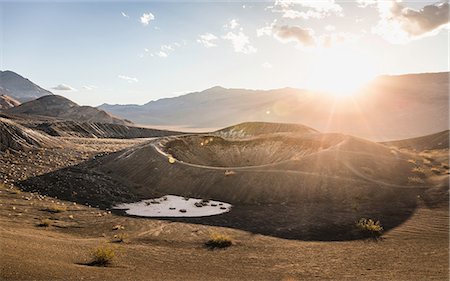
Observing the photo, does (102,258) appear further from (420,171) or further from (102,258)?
(420,171)

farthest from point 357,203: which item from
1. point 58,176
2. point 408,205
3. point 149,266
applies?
point 58,176

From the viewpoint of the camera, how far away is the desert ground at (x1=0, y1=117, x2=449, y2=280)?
1236 cm

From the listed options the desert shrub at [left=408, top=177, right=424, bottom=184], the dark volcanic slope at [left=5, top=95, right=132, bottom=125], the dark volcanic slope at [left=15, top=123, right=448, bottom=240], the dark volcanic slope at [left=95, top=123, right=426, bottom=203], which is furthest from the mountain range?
the desert shrub at [left=408, top=177, right=424, bottom=184]

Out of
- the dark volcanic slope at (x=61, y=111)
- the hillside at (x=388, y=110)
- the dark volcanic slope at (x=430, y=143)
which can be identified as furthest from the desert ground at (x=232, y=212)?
the dark volcanic slope at (x=61, y=111)

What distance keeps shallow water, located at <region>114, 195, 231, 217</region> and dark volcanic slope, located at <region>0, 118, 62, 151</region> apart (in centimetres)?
2222

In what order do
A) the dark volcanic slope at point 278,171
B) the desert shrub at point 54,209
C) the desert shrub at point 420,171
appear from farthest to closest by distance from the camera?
1. the desert shrub at point 420,171
2. the dark volcanic slope at point 278,171
3. the desert shrub at point 54,209

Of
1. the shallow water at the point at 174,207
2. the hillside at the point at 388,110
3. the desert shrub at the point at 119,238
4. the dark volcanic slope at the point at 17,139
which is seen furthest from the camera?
the hillside at the point at 388,110

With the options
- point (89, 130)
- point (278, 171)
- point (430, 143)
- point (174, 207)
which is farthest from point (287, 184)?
point (89, 130)

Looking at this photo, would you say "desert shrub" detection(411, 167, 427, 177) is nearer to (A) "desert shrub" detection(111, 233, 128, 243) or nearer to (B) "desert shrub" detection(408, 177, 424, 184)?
(B) "desert shrub" detection(408, 177, 424, 184)

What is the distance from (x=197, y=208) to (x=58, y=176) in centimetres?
1614

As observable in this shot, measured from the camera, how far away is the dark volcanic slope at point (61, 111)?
6127 inches

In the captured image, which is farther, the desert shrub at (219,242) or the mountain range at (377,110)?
the mountain range at (377,110)

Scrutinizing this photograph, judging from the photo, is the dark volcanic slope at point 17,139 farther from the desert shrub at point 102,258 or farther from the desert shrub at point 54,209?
the desert shrub at point 102,258

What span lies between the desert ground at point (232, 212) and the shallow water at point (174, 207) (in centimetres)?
130
